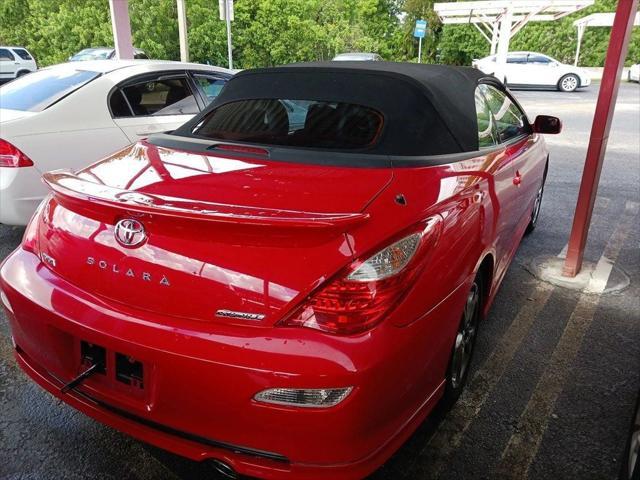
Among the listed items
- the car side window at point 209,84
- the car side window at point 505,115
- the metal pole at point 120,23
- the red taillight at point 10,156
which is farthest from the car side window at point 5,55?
the car side window at point 505,115

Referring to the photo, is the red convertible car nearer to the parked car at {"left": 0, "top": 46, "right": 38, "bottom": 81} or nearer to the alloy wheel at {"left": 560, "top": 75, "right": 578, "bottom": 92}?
the alloy wheel at {"left": 560, "top": 75, "right": 578, "bottom": 92}

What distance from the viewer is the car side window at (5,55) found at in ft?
70.8

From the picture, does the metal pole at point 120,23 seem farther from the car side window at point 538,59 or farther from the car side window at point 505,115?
the car side window at point 538,59

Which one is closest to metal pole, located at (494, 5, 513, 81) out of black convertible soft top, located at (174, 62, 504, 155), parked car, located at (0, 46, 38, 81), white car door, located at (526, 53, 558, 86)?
white car door, located at (526, 53, 558, 86)

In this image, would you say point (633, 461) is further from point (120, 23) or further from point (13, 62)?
point (13, 62)

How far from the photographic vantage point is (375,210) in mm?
1755

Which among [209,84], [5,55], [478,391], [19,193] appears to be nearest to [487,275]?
[478,391]

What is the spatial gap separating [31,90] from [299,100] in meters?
3.12

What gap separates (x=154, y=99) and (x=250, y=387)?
407cm

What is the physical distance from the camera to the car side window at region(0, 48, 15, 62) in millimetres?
21594

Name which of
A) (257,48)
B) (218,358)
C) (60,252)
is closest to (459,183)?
(218,358)

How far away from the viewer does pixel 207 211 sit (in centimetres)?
166

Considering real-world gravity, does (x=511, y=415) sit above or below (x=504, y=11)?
below

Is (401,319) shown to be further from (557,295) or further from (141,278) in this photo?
(557,295)
